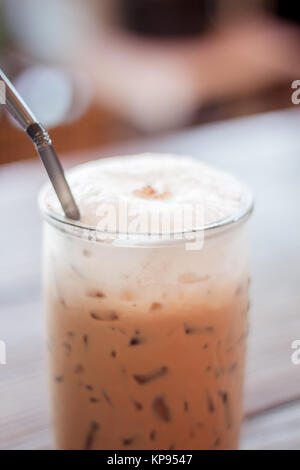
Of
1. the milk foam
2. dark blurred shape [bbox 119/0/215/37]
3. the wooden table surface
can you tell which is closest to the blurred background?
dark blurred shape [bbox 119/0/215/37]

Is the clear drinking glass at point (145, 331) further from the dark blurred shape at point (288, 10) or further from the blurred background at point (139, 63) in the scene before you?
the dark blurred shape at point (288, 10)

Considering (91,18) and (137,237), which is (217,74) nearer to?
(91,18)

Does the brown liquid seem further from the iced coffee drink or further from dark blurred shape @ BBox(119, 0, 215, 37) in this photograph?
dark blurred shape @ BBox(119, 0, 215, 37)

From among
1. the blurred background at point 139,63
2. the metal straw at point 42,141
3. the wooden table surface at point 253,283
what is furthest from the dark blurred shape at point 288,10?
the metal straw at point 42,141

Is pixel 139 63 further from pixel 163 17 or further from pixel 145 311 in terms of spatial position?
pixel 145 311

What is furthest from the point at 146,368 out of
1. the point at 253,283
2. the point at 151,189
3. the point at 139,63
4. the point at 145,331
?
the point at 139,63
